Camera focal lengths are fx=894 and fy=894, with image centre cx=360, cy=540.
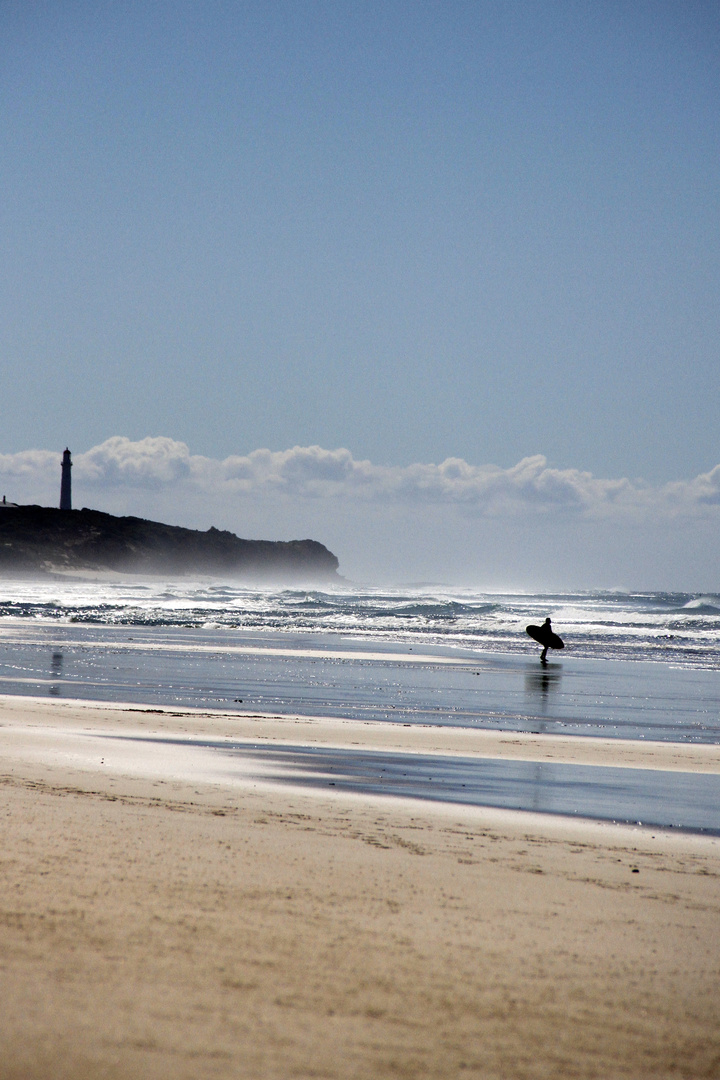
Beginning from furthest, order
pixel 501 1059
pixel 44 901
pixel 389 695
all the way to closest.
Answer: pixel 389 695 < pixel 44 901 < pixel 501 1059

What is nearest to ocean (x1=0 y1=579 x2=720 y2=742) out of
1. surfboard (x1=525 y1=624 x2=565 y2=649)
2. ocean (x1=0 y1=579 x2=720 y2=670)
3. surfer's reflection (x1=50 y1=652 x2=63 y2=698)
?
surfer's reflection (x1=50 y1=652 x2=63 y2=698)

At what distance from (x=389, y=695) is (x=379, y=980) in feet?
40.0

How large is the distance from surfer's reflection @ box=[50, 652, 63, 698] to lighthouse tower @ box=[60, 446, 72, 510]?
104 m

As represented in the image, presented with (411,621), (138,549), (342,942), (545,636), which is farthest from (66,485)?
(342,942)

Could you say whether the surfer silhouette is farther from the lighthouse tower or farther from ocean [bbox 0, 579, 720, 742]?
the lighthouse tower

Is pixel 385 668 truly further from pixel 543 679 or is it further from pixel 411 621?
pixel 411 621

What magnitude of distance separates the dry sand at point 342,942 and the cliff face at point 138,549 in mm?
99375

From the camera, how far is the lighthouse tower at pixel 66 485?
120250 mm

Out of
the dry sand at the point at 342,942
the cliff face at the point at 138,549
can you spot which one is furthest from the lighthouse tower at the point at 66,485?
the dry sand at the point at 342,942

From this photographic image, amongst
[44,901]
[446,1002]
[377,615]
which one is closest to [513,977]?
[446,1002]

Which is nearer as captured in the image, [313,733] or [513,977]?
[513,977]

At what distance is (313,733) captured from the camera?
11078 millimetres

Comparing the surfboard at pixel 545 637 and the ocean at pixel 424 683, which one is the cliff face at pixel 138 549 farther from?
the surfboard at pixel 545 637

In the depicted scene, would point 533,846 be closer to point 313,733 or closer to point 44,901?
point 44,901
